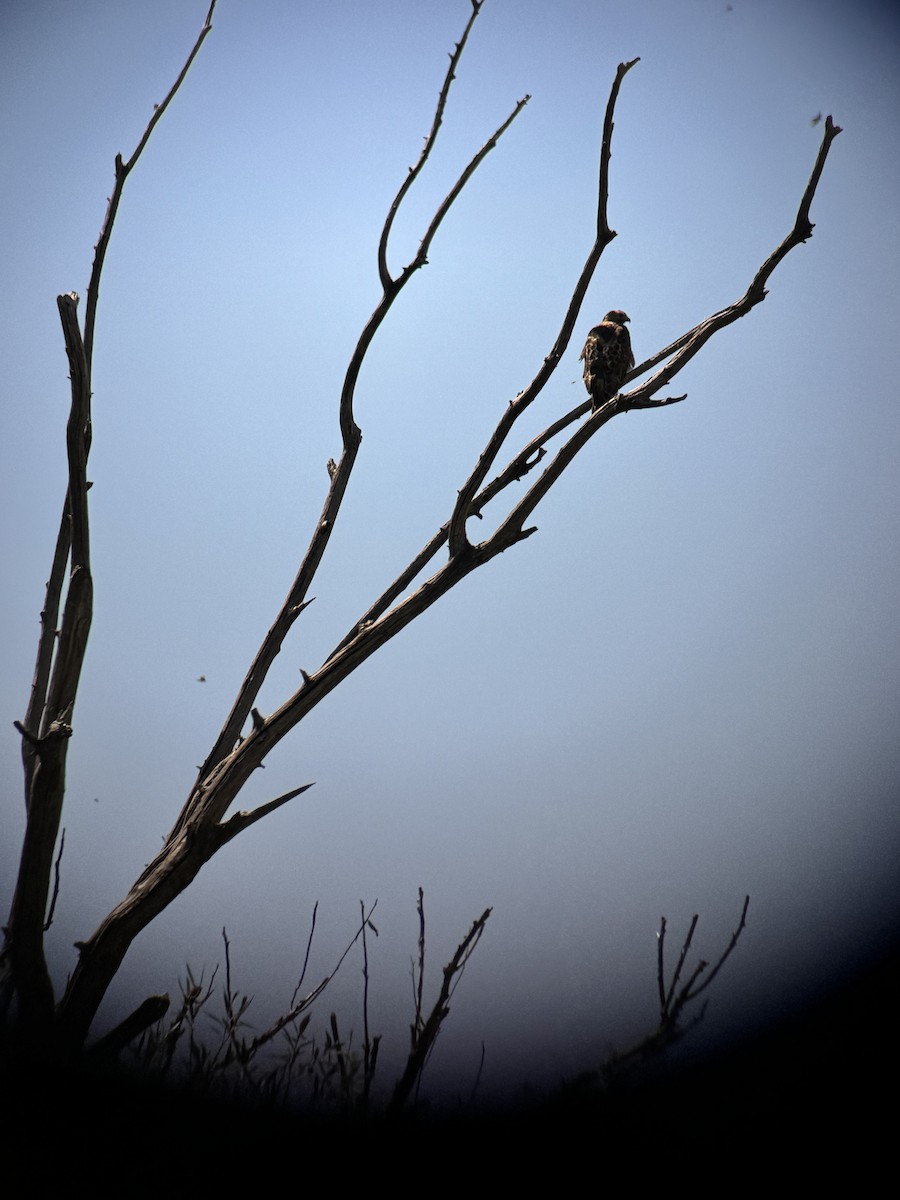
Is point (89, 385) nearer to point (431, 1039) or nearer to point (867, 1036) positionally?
point (431, 1039)

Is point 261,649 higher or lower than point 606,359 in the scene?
lower

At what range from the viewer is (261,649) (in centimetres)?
154

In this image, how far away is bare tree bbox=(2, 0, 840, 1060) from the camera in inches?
49.3

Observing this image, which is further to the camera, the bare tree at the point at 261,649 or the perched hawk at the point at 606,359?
the perched hawk at the point at 606,359

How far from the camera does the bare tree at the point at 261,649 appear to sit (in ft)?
4.11

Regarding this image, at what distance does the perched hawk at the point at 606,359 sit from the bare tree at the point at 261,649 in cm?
9

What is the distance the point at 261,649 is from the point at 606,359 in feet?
3.75

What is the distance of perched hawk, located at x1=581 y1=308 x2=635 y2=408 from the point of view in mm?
1710

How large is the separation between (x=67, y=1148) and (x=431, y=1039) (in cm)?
58

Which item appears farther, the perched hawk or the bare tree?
the perched hawk

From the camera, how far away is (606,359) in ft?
5.69

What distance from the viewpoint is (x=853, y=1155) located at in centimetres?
106

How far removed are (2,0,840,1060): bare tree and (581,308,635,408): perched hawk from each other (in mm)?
87


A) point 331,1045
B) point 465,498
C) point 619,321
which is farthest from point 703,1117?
point 619,321
